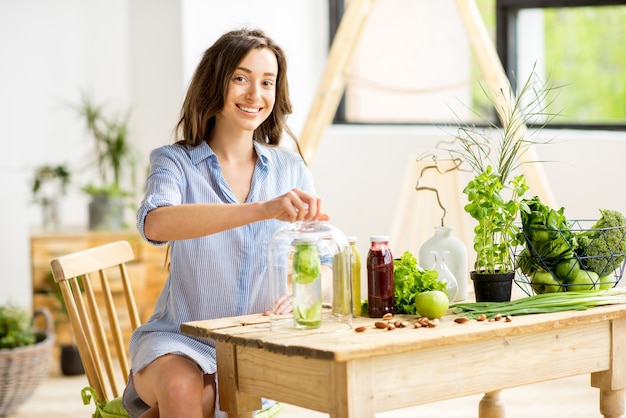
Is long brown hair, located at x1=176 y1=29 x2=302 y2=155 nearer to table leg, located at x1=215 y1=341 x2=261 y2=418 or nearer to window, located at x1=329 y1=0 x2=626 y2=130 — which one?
table leg, located at x1=215 y1=341 x2=261 y2=418

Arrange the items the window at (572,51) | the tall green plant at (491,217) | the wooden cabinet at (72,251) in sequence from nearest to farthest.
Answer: the tall green plant at (491,217), the window at (572,51), the wooden cabinet at (72,251)

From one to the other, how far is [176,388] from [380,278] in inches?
20.4

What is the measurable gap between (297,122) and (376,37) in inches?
23.4

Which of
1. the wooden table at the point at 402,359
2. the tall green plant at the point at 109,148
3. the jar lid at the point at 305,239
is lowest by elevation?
the wooden table at the point at 402,359

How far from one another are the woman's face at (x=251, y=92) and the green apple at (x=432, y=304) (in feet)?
2.27

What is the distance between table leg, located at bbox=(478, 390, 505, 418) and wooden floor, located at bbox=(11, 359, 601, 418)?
0.98 m

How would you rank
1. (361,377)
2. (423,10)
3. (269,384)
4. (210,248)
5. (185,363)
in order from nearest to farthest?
1. (361,377)
2. (269,384)
3. (185,363)
4. (210,248)
5. (423,10)

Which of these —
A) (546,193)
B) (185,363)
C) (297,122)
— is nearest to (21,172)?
(297,122)

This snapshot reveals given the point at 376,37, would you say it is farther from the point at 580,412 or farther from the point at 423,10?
the point at 580,412

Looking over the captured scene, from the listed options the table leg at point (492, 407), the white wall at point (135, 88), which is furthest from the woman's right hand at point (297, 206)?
the white wall at point (135, 88)

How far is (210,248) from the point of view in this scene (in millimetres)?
2627

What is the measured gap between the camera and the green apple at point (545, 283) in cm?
250

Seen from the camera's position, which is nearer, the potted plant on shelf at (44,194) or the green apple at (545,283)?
the green apple at (545,283)

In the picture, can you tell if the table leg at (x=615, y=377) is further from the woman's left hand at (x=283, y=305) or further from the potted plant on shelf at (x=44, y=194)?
the potted plant on shelf at (x=44, y=194)
